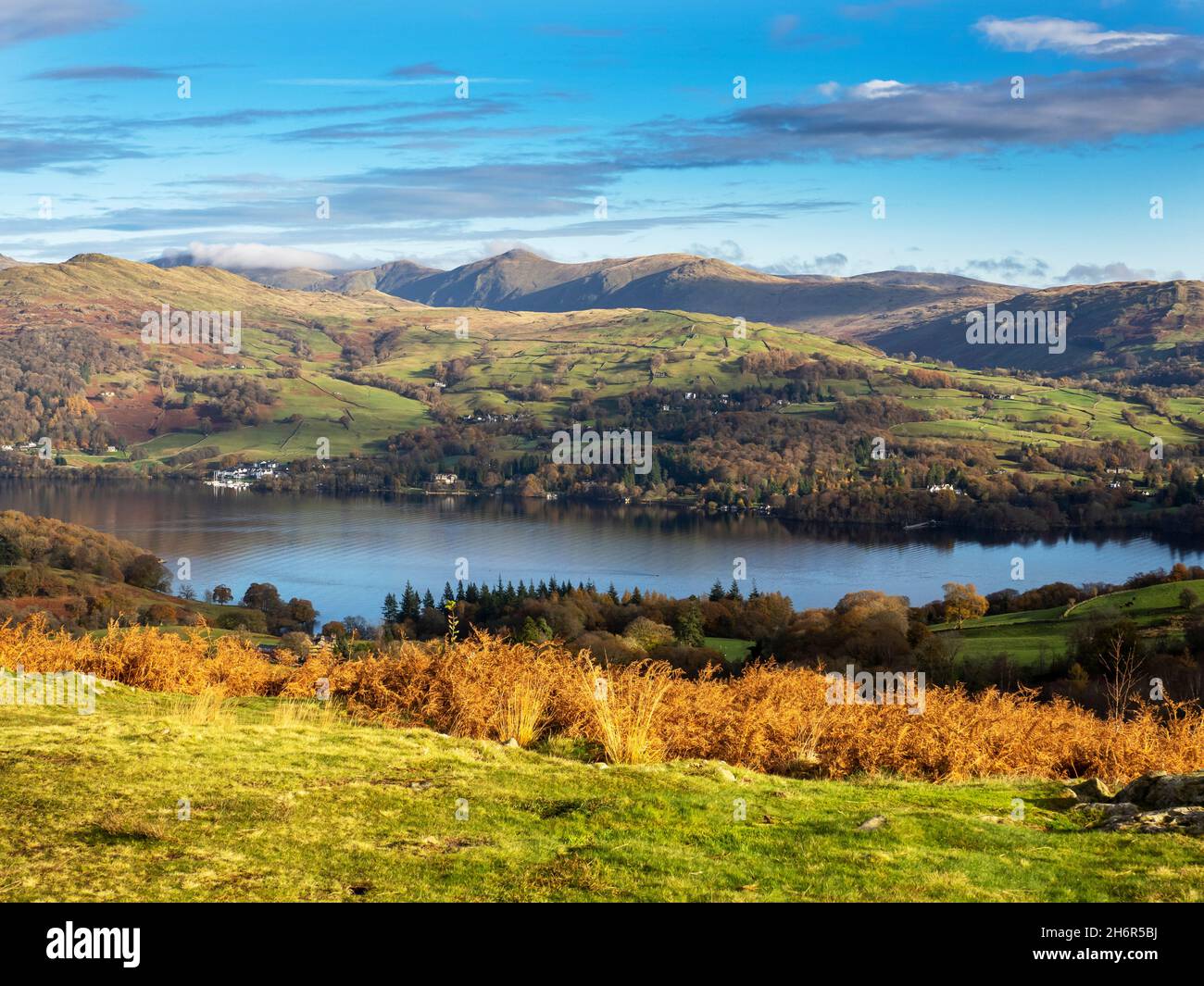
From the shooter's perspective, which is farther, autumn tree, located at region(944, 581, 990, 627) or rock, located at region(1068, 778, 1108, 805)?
autumn tree, located at region(944, 581, 990, 627)

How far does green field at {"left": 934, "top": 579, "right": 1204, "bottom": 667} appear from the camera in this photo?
2251 inches

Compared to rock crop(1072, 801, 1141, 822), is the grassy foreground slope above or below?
above

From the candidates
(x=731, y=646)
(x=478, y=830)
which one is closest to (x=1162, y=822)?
(x=478, y=830)

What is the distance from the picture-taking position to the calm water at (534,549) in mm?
113750

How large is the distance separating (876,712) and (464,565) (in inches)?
4300

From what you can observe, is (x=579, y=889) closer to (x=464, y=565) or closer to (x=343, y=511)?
(x=464, y=565)

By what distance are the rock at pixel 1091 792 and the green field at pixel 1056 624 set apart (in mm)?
42242

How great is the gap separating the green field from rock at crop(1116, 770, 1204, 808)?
43223 mm

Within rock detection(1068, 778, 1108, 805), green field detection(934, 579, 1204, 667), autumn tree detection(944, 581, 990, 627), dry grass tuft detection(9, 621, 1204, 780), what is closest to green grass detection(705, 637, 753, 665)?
green field detection(934, 579, 1204, 667)

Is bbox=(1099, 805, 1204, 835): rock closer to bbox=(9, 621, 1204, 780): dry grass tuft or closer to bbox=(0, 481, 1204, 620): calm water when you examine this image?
bbox=(9, 621, 1204, 780): dry grass tuft

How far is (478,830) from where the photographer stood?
8.34m

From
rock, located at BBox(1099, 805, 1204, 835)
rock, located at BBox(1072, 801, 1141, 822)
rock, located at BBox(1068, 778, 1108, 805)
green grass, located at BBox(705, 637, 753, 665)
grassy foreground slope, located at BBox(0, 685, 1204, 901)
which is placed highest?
grassy foreground slope, located at BBox(0, 685, 1204, 901)

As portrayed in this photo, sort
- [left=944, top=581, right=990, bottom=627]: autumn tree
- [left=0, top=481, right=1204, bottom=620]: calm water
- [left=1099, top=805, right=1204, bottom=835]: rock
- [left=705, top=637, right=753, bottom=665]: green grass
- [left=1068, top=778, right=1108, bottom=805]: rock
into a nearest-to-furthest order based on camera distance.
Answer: [left=1099, top=805, right=1204, bottom=835]: rock
[left=1068, top=778, right=1108, bottom=805]: rock
[left=705, top=637, right=753, bottom=665]: green grass
[left=944, top=581, right=990, bottom=627]: autumn tree
[left=0, top=481, right=1204, bottom=620]: calm water

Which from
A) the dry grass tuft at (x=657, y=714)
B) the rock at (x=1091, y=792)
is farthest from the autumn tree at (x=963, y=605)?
the rock at (x=1091, y=792)
